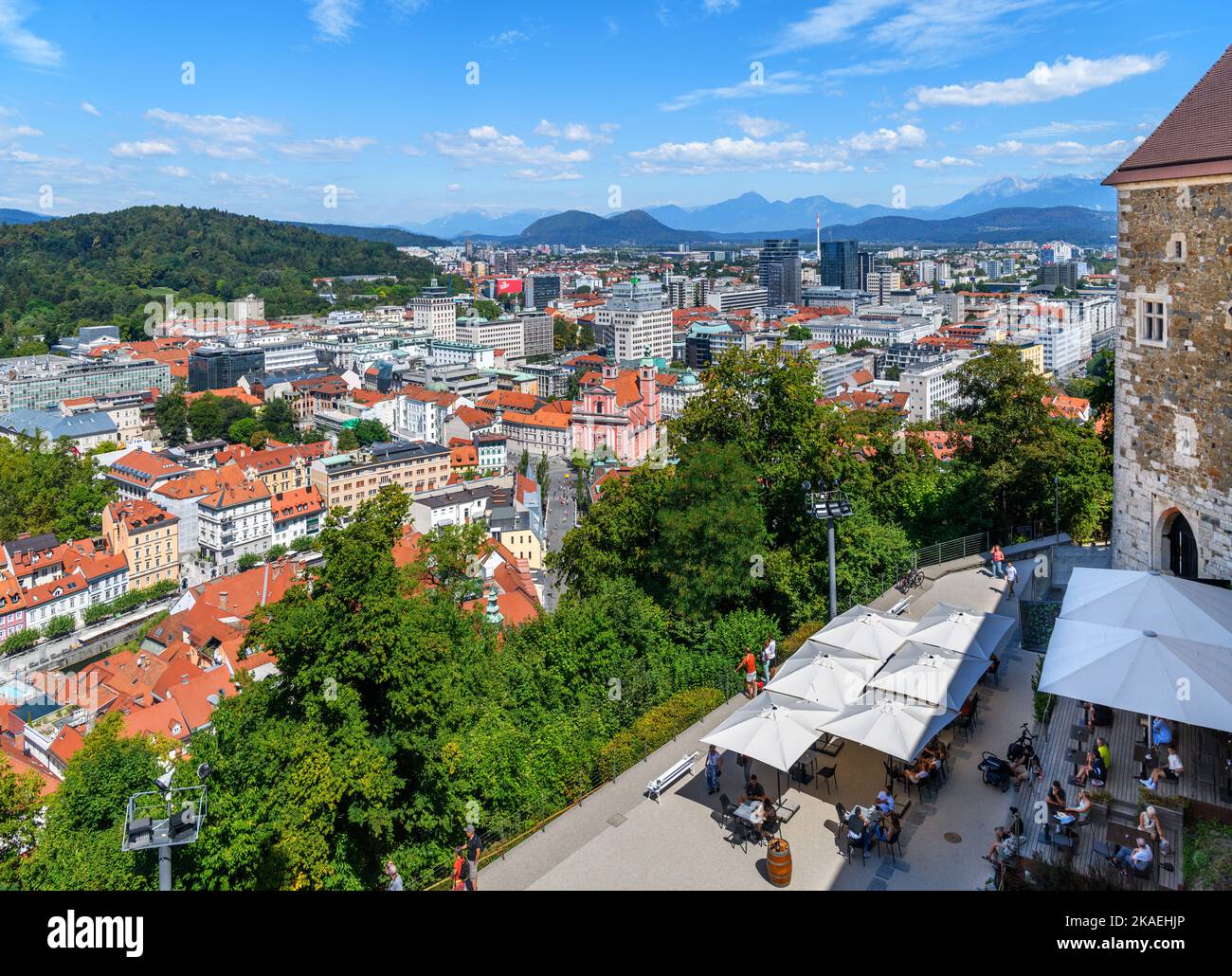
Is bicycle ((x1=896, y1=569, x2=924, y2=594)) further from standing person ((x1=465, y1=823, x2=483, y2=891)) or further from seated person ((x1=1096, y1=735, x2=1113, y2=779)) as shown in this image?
standing person ((x1=465, y1=823, x2=483, y2=891))

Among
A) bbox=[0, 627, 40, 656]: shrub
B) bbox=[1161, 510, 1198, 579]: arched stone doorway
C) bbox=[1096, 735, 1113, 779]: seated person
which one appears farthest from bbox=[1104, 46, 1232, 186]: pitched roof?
bbox=[0, 627, 40, 656]: shrub

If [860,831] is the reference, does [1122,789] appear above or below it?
above

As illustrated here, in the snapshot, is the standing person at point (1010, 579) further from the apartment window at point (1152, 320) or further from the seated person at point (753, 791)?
the seated person at point (753, 791)

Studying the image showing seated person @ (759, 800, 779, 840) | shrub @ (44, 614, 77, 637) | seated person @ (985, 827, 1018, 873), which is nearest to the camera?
seated person @ (985, 827, 1018, 873)

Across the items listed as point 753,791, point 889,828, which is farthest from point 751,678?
point 889,828

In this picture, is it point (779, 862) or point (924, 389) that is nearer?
point (779, 862)

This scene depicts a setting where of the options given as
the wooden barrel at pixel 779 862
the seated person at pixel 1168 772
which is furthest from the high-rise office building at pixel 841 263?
the wooden barrel at pixel 779 862

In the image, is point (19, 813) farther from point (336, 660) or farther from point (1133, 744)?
point (1133, 744)

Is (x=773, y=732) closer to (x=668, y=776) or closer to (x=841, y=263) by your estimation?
(x=668, y=776)
